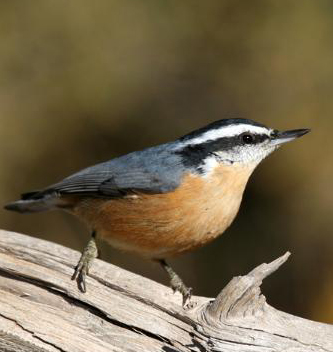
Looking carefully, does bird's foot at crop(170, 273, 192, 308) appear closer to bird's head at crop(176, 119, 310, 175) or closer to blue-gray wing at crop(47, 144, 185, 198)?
blue-gray wing at crop(47, 144, 185, 198)

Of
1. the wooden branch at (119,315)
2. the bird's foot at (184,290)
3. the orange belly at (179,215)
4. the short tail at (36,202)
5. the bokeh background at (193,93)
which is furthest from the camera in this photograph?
the bokeh background at (193,93)

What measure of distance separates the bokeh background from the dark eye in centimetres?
188

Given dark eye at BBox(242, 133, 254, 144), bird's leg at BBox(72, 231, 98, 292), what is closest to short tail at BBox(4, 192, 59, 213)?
bird's leg at BBox(72, 231, 98, 292)

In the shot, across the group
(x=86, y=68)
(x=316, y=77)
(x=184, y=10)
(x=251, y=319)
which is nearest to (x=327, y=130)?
(x=316, y=77)

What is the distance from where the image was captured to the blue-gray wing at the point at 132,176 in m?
5.01

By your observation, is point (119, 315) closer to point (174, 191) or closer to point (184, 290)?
point (184, 290)

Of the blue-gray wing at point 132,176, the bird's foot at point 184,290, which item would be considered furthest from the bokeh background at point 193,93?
the bird's foot at point 184,290

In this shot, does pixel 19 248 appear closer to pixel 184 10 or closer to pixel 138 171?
pixel 138 171

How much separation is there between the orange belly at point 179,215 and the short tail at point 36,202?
0.69m

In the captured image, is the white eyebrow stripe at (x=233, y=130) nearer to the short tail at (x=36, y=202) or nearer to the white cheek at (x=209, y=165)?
the white cheek at (x=209, y=165)

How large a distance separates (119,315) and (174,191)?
2.91 ft

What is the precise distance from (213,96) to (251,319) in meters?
3.24

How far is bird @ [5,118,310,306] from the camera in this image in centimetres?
483

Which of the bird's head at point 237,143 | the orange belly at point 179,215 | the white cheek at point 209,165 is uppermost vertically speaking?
the bird's head at point 237,143
